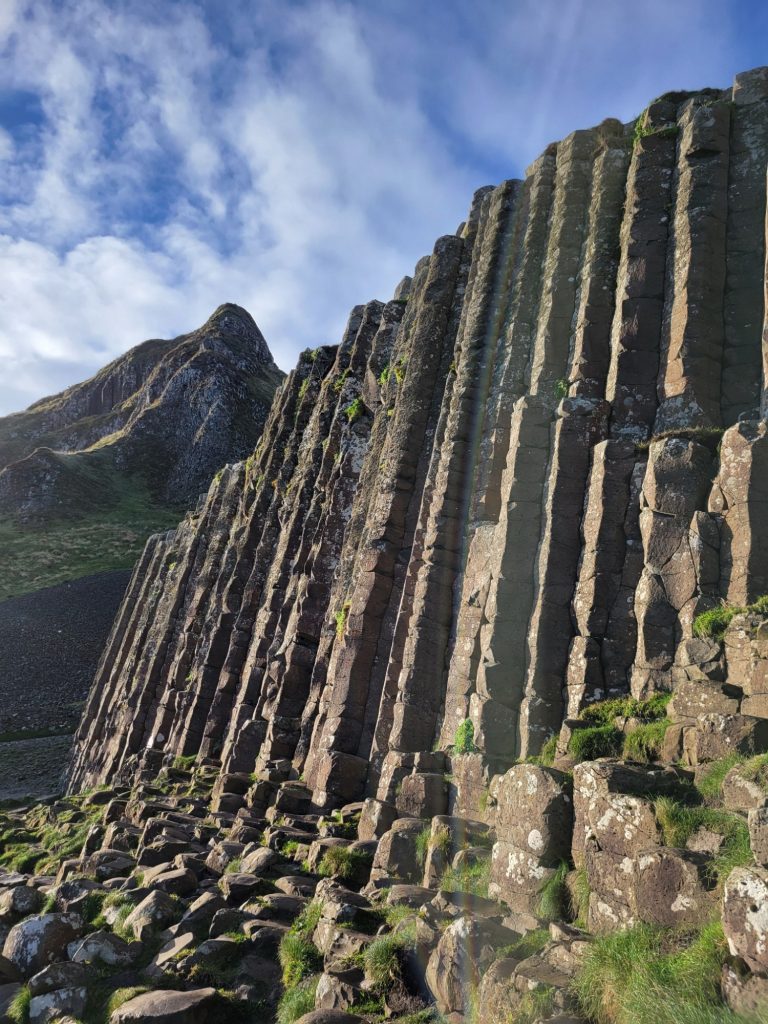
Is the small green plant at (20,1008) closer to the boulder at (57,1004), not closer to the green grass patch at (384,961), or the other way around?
the boulder at (57,1004)

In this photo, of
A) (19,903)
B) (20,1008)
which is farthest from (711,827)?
(19,903)

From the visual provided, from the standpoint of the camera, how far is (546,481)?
532 inches

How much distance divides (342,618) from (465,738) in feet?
26.0

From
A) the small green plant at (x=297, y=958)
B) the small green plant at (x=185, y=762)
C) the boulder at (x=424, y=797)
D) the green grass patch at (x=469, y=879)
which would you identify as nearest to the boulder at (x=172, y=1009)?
the small green plant at (x=297, y=958)

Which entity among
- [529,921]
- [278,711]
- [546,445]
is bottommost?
[529,921]

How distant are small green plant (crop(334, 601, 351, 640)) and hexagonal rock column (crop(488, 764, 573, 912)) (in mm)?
10805

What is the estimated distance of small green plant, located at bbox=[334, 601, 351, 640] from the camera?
19688mm

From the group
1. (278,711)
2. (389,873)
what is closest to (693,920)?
(389,873)

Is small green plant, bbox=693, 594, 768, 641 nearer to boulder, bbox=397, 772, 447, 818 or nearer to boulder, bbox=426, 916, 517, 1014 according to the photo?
boulder, bbox=426, 916, 517, 1014

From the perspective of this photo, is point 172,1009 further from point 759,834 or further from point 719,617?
point 719,617

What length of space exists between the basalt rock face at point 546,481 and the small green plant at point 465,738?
0.21m

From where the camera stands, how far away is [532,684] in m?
11.9

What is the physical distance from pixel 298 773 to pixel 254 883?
26.2ft

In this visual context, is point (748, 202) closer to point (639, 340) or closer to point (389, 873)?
point (639, 340)
